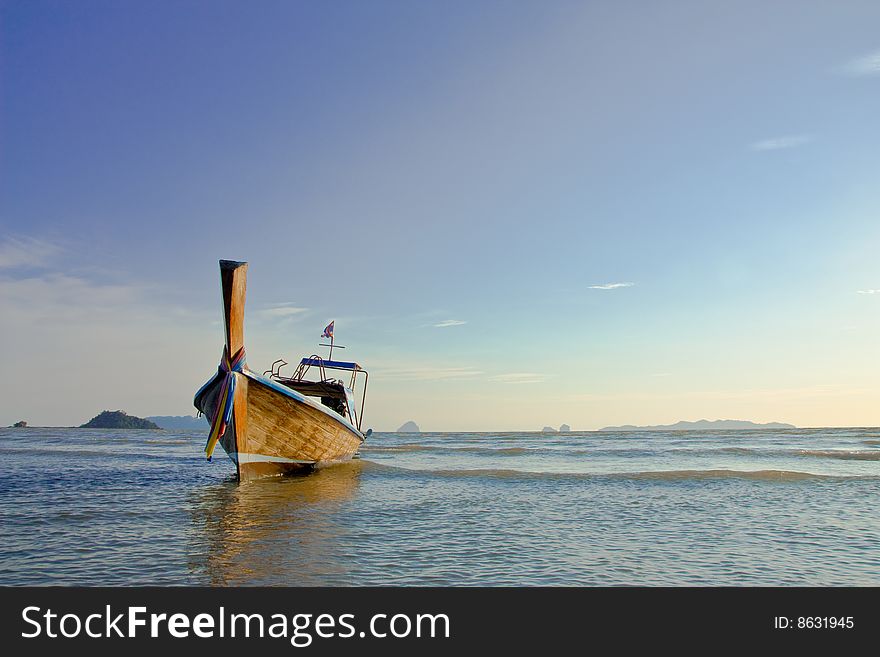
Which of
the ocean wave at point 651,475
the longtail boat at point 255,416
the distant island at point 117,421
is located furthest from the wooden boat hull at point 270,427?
the distant island at point 117,421

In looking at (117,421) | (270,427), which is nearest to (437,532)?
(270,427)

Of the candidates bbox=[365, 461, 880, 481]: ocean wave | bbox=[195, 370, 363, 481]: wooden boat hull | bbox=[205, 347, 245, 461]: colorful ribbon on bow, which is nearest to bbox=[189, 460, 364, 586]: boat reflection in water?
bbox=[195, 370, 363, 481]: wooden boat hull

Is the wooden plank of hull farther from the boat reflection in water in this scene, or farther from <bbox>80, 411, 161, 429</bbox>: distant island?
<bbox>80, 411, 161, 429</bbox>: distant island

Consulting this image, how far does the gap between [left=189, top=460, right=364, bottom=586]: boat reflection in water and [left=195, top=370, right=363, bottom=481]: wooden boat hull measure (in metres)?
1.18

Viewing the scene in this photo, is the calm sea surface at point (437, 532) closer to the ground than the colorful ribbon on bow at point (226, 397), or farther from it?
closer to the ground

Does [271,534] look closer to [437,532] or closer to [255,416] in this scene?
[437,532]

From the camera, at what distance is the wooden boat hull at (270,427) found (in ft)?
52.4

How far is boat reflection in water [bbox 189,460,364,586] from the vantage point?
7.25 m

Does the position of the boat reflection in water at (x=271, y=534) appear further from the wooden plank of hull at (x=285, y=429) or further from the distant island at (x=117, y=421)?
the distant island at (x=117, y=421)

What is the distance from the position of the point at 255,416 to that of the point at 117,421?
131821 mm

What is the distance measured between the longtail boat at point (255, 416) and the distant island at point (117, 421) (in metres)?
126
